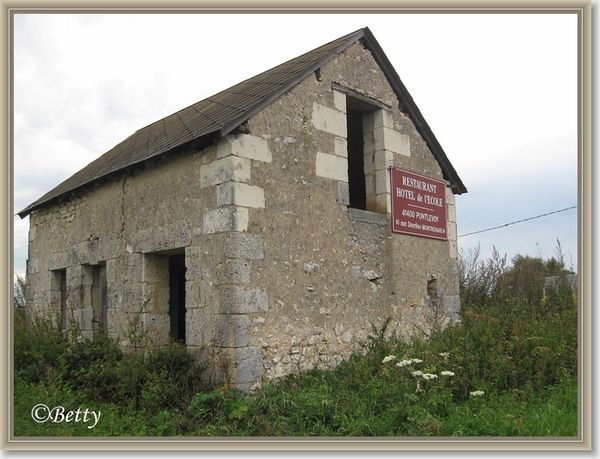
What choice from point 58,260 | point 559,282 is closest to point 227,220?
point 58,260

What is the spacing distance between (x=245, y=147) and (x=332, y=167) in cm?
152

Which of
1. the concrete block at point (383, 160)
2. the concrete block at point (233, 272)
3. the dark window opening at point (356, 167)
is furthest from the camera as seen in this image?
the dark window opening at point (356, 167)

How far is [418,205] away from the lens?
30.1 ft

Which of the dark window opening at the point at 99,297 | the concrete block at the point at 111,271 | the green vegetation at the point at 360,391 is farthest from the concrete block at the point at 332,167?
the dark window opening at the point at 99,297

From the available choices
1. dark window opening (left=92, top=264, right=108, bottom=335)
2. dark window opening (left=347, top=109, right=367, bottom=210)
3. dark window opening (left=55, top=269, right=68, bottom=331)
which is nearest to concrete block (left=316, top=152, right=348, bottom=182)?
dark window opening (left=347, top=109, right=367, bottom=210)

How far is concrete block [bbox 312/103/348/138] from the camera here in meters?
7.75

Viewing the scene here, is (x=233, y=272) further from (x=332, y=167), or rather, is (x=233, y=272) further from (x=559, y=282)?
(x=559, y=282)

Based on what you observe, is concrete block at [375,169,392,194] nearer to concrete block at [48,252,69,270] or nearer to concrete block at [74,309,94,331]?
concrete block at [74,309,94,331]

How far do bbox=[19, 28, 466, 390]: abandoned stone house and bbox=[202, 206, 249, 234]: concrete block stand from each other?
2 cm

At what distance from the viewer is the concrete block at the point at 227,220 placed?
21.4 feet

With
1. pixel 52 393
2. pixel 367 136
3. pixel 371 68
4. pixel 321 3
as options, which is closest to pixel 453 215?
pixel 367 136

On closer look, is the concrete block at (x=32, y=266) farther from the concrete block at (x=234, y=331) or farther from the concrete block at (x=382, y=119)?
the concrete block at (x=382, y=119)

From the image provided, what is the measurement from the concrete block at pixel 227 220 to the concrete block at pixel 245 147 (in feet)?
2.09

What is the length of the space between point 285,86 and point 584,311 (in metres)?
4.26
